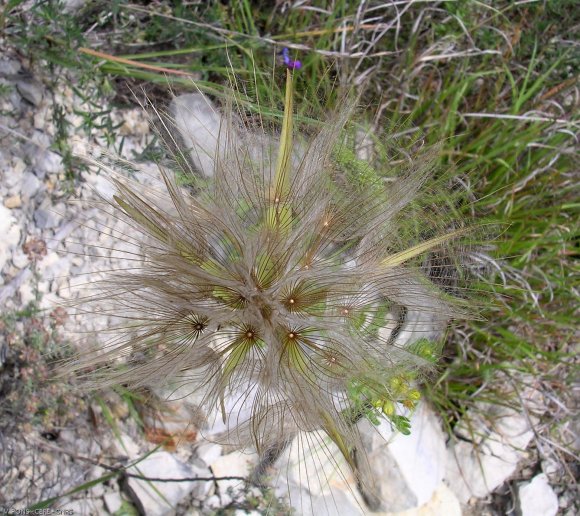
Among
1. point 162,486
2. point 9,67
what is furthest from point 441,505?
point 9,67

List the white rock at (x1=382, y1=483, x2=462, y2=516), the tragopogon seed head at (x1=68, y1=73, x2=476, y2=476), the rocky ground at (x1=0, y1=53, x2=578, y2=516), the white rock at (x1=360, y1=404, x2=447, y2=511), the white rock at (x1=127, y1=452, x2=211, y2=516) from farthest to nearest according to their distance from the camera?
1. the white rock at (x1=382, y1=483, x2=462, y2=516)
2. the white rock at (x1=360, y1=404, x2=447, y2=511)
3. the white rock at (x1=127, y1=452, x2=211, y2=516)
4. the rocky ground at (x1=0, y1=53, x2=578, y2=516)
5. the tragopogon seed head at (x1=68, y1=73, x2=476, y2=476)

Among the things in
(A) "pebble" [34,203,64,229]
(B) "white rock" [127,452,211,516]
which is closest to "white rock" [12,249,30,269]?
(A) "pebble" [34,203,64,229]

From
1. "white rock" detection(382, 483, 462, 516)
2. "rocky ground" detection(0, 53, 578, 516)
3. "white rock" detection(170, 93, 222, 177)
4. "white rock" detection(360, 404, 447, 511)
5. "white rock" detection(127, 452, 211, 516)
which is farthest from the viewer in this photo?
"white rock" detection(382, 483, 462, 516)

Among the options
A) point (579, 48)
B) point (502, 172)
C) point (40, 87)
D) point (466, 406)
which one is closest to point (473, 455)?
point (466, 406)

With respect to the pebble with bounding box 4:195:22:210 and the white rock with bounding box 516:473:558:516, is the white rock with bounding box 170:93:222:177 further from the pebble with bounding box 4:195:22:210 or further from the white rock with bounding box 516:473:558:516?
the white rock with bounding box 516:473:558:516

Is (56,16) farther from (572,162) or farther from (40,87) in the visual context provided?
(572,162)

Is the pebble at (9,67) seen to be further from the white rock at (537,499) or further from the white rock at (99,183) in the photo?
the white rock at (537,499)
